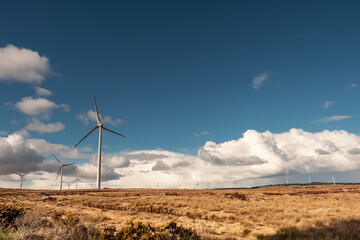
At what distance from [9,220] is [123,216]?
45.8 ft

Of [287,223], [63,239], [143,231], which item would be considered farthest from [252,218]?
[63,239]

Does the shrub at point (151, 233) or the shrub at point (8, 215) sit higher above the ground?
the shrub at point (8, 215)

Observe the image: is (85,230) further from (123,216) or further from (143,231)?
(123,216)

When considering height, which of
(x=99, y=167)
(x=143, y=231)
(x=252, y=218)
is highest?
(x=99, y=167)

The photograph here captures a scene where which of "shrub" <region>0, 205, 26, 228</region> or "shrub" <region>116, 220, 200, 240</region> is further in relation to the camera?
"shrub" <region>0, 205, 26, 228</region>

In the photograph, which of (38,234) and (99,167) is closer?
(38,234)

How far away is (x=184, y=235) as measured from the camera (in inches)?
532

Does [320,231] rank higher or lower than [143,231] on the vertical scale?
lower

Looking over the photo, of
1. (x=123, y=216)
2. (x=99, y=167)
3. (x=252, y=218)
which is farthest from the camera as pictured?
(x=99, y=167)

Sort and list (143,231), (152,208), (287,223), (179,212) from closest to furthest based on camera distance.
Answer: (143,231)
(287,223)
(179,212)
(152,208)

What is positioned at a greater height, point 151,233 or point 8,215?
point 8,215

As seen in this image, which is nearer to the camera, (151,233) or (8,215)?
(151,233)

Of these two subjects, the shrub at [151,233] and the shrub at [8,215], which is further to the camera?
the shrub at [8,215]

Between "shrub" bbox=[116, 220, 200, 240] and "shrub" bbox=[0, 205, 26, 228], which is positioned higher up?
"shrub" bbox=[0, 205, 26, 228]
